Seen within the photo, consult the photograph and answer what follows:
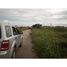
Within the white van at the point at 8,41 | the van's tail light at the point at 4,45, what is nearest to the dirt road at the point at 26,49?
the white van at the point at 8,41

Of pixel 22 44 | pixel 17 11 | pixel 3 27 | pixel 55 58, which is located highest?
pixel 17 11

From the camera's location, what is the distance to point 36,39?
348 centimetres

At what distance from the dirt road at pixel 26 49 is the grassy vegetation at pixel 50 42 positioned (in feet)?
0.22

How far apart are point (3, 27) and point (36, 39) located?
0.52 meters

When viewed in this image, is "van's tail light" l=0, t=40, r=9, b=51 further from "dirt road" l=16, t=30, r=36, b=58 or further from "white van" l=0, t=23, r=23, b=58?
"dirt road" l=16, t=30, r=36, b=58

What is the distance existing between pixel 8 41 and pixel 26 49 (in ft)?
0.96

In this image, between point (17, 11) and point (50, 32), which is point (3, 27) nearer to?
point (17, 11)

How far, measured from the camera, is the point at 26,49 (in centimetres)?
347

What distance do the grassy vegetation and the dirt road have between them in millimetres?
66

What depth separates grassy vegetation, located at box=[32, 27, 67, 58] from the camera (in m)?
3.44

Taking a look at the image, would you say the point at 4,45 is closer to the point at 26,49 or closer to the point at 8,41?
the point at 8,41

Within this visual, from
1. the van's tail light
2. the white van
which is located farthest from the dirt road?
the van's tail light

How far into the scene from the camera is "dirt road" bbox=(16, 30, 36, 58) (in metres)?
3.45
